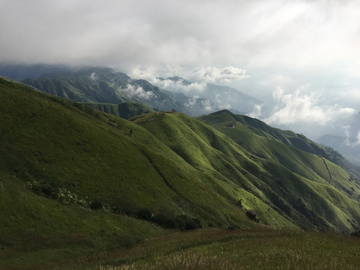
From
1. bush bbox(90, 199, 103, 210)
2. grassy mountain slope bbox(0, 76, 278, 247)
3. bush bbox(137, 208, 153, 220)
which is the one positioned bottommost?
bush bbox(137, 208, 153, 220)

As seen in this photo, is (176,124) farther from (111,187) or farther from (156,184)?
(111,187)

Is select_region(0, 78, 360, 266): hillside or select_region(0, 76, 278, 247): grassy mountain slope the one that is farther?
select_region(0, 76, 278, 247): grassy mountain slope

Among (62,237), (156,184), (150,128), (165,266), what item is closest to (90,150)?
(156,184)

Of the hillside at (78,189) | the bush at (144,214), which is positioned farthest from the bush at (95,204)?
the bush at (144,214)

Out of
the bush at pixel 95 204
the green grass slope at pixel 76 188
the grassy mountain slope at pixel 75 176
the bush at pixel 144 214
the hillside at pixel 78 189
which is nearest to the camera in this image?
the green grass slope at pixel 76 188

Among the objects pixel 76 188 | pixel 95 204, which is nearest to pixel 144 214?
pixel 95 204

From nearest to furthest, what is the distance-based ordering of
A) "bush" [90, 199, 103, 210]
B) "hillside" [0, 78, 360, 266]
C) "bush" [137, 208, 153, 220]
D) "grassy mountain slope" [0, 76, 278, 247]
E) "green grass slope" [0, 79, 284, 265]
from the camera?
1. "green grass slope" [0, 79, 284, 265]
2. "hillside" [0, 78, 360, 266]
3. "grassy mountain slope" [0, 76, 278, 247]
4. "bush" [90, 199, 103, 210]
5. "bush" [137, 208, 153, 220]

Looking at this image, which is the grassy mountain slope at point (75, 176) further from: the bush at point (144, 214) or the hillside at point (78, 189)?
the bush at point (144, 214)

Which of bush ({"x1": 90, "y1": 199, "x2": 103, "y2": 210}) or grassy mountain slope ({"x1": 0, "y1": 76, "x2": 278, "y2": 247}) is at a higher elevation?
grassy mountain slope ({"x1": 0, "y1": 76, "x2": 278, "y2": 247})

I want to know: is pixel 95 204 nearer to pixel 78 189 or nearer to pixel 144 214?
pixel 78 189

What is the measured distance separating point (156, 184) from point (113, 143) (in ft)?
67.8

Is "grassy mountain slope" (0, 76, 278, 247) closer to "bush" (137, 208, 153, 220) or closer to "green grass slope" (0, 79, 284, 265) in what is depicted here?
"green grass slope" (0, 79, 284, 265)

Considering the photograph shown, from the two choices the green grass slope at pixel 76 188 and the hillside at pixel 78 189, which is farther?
the hillside at pixel 78 189

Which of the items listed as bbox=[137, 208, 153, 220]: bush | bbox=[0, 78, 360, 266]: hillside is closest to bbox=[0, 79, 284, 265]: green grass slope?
bbox=[0, 78, 360, 266]: hillside
